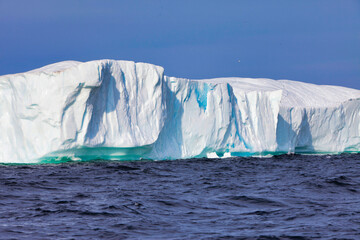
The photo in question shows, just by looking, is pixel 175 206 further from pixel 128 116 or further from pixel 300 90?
pixel 300 90

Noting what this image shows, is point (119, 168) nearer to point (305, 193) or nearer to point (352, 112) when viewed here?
point (305, 193)

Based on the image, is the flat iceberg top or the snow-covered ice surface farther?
the flat iceberg top

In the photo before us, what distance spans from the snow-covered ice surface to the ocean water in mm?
3676

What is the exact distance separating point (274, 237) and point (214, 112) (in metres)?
14.9

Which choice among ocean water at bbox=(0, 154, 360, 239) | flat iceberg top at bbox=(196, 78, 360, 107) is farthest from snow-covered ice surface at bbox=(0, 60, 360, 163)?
ocean water at bbox=(0, 154, 360, 239)

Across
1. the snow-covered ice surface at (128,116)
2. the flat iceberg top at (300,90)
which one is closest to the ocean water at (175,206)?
the snow-covered ice surface at (128,116)

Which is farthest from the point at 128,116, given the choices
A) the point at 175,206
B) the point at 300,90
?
the point at 300,90

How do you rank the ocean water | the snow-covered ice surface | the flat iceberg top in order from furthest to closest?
the flat iceberg top, the snow-covered ice surface, the ocean water

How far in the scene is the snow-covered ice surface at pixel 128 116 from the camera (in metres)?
15.5

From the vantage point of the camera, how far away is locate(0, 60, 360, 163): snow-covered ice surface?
15477mm

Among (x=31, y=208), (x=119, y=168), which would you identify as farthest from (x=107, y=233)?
(x=119, y=168)

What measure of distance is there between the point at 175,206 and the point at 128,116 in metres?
9.42

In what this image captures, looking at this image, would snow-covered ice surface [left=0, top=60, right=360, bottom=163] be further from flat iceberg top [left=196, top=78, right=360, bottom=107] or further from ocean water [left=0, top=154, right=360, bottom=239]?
ocean water [left=0, top=154, right=360, bottom=239]

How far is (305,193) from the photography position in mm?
9258
